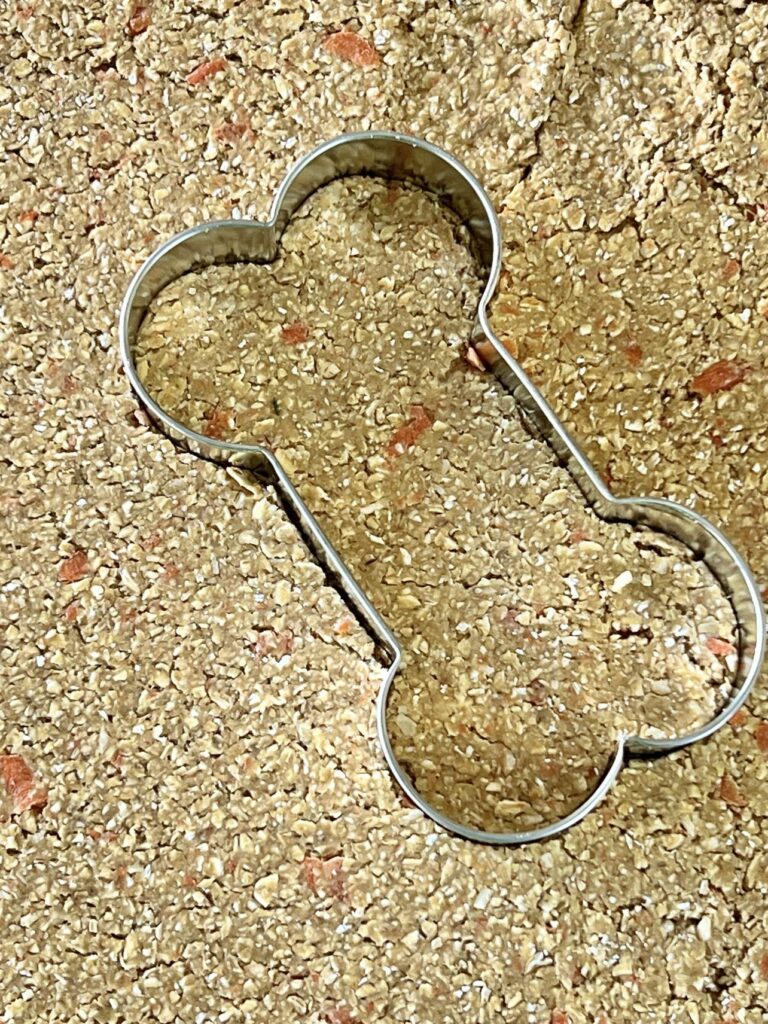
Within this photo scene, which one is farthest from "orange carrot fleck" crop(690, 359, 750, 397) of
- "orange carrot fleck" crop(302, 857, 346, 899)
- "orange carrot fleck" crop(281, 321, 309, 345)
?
"orange carrot fleck" crop(302, 857, 346, 899)

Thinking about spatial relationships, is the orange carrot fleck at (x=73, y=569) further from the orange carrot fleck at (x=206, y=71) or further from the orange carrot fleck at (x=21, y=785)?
the orange carrot fleck at (x=206, y=71)

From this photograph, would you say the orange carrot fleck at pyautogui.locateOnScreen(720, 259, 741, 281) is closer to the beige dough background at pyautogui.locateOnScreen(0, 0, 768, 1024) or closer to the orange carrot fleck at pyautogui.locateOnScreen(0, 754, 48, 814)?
the beige dough background at pyautogui.locateOnScreen(0, 0, 768, 1024)

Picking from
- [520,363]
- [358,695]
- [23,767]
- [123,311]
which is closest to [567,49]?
[520,363]

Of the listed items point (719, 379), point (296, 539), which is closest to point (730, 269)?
point (719, 379)

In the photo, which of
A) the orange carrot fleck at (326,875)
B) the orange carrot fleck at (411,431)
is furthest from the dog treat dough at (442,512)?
the orange carrot fleck at (326,875)

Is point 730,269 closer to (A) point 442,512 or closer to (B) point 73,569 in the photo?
(A) point 442,512

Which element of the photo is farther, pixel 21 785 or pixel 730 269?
pixel 730 269
